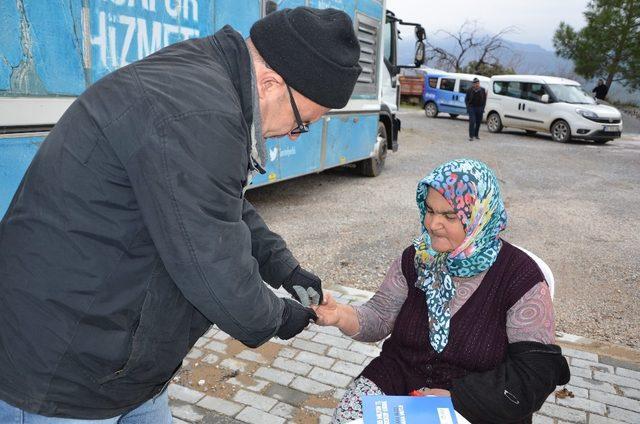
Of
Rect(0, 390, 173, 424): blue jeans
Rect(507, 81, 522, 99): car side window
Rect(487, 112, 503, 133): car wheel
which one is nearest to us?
Rect(0, 390, 173, 424): blue jeans

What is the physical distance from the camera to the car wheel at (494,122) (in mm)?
19359

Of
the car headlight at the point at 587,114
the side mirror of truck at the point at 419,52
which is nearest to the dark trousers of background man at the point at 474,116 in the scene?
the car headlight at the point at 587,114

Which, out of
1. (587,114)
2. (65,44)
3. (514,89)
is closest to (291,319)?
(65,44)

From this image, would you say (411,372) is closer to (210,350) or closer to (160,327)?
(160,327)

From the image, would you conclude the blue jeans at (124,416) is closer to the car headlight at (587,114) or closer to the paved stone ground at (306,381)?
the paved stone ground at (306,381)

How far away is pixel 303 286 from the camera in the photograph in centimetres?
207

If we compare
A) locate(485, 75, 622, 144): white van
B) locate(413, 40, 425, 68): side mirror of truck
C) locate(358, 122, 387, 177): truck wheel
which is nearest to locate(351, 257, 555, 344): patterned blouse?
locate(358, 122, 387, 177): truck wheel

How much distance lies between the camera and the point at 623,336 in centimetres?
427

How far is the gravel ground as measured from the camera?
5.04 metres

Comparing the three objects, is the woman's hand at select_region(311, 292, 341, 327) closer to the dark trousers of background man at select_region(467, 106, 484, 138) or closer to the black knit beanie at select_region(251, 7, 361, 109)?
the black knit beanie at select_region(251, 7, 361, 109)

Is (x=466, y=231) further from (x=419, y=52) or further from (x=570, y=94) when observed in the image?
(x=570, y=94)

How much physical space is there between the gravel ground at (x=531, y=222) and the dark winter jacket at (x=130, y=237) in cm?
376

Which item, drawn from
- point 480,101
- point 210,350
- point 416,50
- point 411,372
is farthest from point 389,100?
point 411,372

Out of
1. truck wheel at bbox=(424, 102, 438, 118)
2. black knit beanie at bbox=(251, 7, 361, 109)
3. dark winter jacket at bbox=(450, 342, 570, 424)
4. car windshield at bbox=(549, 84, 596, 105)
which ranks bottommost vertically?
truck wheel at bbox=(424, 102, 438, 118)
